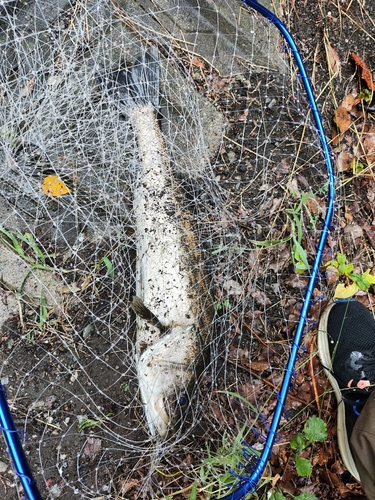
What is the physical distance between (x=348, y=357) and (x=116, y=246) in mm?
1679

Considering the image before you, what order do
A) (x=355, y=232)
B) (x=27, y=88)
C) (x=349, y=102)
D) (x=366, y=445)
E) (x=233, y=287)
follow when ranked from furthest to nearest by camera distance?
1. (x=349, y=102)
2. (x=355, y=232)
3. (x=233, y=287)
4. (x=27, y=88)
5. (x=366, y=445)

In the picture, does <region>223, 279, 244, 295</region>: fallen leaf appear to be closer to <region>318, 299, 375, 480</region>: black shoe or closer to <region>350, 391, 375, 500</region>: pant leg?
<region>318, 299, 375, 480</region>: black shoe

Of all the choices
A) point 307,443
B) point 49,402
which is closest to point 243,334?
point 307,443

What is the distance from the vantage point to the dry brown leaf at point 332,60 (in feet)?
10.7

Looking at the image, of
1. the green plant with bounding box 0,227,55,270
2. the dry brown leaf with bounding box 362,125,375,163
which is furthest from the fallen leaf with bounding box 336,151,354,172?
the green plant with bounding box 0,227,55,270

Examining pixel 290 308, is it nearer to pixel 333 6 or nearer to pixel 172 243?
pixel 172 243

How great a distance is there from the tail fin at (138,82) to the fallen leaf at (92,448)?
81.2 inches

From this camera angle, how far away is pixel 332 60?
326 centimetres

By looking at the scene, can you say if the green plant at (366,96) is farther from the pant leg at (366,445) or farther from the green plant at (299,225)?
the pant leg at (366,445)

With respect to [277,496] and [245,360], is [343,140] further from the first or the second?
[277,496]

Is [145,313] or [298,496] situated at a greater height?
[145,313]

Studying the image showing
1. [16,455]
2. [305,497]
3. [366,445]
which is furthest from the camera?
[305,497]

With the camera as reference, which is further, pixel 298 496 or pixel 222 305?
pixel 222 305

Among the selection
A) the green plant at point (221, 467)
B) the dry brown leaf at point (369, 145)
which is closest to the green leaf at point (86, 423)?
the green plant at point (221, 467)
